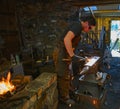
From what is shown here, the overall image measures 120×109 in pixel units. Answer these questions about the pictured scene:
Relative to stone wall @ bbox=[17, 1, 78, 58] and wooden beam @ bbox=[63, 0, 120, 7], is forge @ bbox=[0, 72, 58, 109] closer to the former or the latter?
stone wall @ bbox=[17, 1, 78, 58]

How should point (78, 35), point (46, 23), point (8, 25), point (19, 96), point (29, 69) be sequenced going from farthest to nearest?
point (46, 23) → point (29, 69) → point (8, 25) → point (78, 35) → point (19, 96)

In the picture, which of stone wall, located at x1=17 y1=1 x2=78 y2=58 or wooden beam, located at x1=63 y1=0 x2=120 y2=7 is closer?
wooden beam, located at x1=63 y1=0 x2=120 y2=7

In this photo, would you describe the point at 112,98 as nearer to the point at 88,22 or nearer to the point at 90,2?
the point at 88,22

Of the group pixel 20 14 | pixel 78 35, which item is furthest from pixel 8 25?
pixel 78 35

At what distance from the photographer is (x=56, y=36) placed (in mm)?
5727

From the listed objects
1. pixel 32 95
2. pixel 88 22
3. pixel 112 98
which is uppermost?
pixel 88 22

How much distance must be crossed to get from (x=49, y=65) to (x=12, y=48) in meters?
1.22

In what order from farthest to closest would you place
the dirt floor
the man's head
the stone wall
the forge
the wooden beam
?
the stone wall → the wooden beam → the dirt floor → the man's head → the forge

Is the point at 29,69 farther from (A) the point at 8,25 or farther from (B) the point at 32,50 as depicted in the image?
(A) the point at 8,25

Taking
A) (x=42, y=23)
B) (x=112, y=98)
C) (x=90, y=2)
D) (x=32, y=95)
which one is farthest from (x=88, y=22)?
(x=42, y=23)

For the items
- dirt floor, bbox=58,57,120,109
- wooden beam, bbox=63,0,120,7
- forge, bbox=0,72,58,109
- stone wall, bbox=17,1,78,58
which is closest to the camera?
forge, bbox=0,72,58,109

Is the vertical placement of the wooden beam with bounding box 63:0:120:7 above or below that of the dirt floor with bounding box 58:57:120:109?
above

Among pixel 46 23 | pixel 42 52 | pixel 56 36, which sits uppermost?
pixel 46 23

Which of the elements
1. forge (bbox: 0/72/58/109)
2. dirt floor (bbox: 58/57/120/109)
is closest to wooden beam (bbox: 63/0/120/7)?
dirt floor (bbox: 58/57/120/109)
